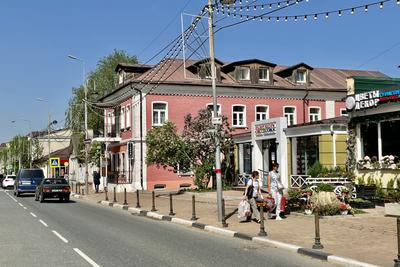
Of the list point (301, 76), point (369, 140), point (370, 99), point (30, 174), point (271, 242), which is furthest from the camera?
point (301, 76)

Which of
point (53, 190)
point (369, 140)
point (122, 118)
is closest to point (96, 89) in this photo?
point (122, 118)

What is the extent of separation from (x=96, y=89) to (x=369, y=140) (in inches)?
1733

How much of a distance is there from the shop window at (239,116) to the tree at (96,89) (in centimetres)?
2192

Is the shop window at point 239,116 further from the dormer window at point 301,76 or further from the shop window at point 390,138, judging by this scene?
the shop window at point 390,138

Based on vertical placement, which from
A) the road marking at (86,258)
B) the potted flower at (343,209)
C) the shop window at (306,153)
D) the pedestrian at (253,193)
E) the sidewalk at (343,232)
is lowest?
the road marking at (86,258)

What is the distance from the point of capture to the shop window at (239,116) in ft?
142

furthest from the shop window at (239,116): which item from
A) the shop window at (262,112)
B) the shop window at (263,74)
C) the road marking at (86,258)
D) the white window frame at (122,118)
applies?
the road marking at (86,258)

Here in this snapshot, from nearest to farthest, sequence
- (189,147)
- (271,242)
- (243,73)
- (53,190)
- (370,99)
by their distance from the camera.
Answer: (271,242)
(370,99)
(53,190)
(189,147)
(243,73)

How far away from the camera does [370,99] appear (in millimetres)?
20781

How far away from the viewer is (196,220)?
17844 mm

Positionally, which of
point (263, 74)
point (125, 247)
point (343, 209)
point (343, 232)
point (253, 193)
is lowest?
point (125, 247)

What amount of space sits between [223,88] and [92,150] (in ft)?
54.4

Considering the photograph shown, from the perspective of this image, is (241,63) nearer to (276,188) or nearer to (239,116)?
(239,116)

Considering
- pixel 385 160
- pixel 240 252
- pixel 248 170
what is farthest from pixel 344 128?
pixel 240 252
